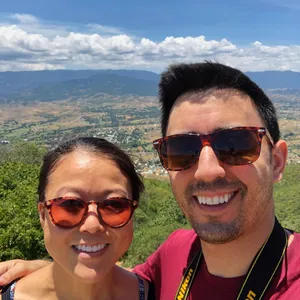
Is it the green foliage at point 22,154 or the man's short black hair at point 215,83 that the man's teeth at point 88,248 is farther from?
the green foliage at point 22,154

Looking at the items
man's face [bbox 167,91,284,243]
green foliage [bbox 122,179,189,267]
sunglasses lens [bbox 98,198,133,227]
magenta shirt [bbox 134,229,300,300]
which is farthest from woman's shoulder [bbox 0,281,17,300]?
green foliage [bbox 122,179,189,267]

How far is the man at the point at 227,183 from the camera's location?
78.7 inches

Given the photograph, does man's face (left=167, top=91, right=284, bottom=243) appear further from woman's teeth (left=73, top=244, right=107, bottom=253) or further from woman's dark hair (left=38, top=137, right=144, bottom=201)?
woman's teeth (left=73, top=244, right=107, bottom=253)

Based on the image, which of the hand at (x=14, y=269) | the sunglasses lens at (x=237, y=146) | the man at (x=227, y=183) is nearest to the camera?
the man at (x=227, y=183)

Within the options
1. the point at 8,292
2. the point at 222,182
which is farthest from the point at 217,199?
the point at 8,292

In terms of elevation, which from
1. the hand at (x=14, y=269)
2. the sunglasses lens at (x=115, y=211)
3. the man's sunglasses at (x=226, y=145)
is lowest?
the hand at (x=14, y=269)

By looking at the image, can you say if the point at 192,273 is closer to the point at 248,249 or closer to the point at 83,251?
the point at 248,249

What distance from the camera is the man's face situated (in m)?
2.05

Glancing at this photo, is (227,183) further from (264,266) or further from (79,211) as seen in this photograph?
(79,211)

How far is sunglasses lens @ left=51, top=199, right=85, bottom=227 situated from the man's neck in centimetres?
84

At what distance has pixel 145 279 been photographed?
268 centimetres

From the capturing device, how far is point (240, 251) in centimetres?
210

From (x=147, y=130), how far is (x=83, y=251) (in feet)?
456

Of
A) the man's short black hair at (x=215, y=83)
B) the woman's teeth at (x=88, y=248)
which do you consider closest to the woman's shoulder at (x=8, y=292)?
the woman's teeth at (x=88, y=248)
